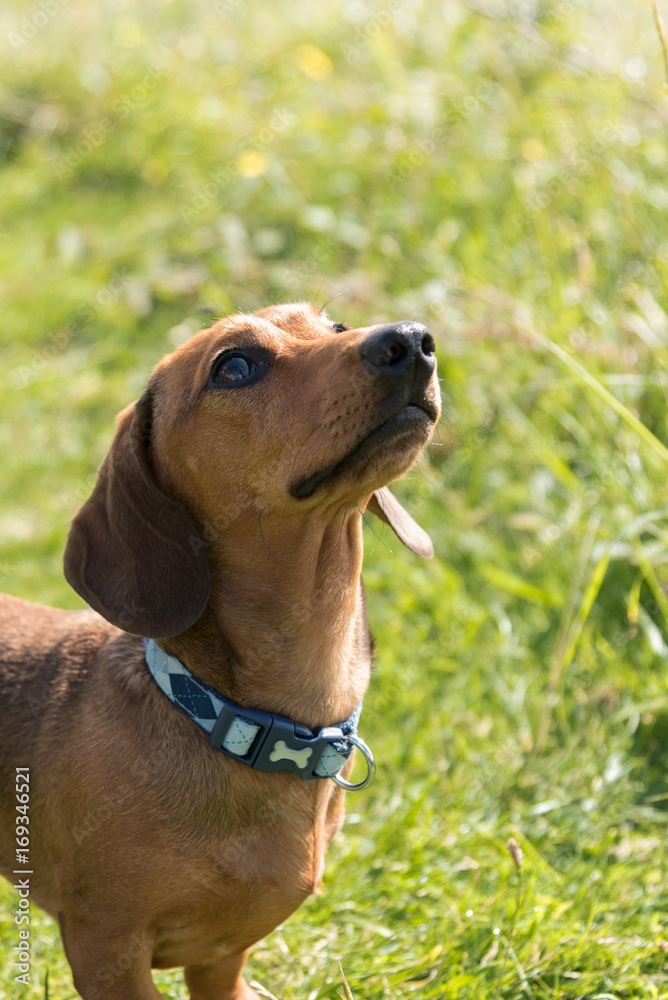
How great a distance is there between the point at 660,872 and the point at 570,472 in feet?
6.32

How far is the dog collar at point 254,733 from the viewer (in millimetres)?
2588

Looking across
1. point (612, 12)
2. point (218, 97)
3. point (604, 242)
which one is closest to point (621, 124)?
point (604, 242)

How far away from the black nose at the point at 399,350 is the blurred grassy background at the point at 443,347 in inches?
37.3

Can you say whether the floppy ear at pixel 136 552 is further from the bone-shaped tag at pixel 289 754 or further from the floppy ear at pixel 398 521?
the floppy ear at pixel 398 521

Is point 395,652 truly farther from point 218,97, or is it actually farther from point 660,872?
point 218,97

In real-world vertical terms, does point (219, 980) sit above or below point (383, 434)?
below

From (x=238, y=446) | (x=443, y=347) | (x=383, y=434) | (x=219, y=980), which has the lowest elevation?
(x=219, y=980)

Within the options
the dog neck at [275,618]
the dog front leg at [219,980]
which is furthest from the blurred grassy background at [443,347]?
the dog neck at [275,618]

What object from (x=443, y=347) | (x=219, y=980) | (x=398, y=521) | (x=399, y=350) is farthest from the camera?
(x=443, y=347)

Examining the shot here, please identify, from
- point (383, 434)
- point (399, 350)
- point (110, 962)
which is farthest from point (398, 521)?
point (110, 962)

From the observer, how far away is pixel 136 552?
2.72 meters

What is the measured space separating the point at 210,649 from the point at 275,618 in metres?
0.18

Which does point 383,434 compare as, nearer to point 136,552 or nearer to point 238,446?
point 238,446

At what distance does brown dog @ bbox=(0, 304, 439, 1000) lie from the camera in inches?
98.7
